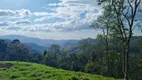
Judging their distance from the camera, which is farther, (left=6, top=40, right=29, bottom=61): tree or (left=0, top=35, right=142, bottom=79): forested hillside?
(left=6, top=40, right=29, bottom=61): tree

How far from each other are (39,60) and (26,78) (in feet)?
347

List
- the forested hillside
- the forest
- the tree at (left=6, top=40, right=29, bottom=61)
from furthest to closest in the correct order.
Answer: the tree at (left=6, top=40, right=29, bottom=61) < the forested hillside < the forest

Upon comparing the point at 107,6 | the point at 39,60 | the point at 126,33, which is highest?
the point at 107,6

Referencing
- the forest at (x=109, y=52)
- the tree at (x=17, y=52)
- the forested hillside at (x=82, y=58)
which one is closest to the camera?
the forest at (x=109, y=52)

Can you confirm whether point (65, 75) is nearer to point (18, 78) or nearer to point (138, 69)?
point (18, 78)

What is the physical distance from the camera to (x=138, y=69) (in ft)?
321

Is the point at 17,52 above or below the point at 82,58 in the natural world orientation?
above

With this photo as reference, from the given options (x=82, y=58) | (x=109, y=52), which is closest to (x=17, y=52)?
(x=82, y=58)

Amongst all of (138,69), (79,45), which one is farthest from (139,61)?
(79,45)

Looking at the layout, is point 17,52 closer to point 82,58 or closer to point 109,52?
point 82,58

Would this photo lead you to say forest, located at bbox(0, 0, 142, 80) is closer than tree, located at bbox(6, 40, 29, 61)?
Yes

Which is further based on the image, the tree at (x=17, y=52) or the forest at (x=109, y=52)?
the tree at (x=17, y=52)

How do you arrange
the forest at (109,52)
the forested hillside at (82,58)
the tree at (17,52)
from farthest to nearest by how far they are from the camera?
the tree at (17,52) < the forested hillside at (82,58) < the forest at (109,52)

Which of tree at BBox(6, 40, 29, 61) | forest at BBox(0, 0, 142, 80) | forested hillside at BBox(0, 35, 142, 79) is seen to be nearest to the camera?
forest at BBox(0, 0, 142, 80)
